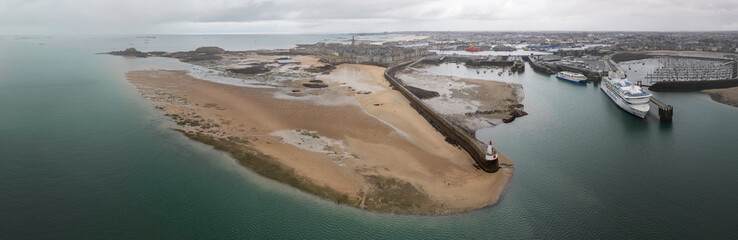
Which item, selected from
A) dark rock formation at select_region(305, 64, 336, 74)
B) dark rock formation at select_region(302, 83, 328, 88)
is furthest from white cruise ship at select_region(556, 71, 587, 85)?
dark rock formation at select_region(305, 64, 336, 74)

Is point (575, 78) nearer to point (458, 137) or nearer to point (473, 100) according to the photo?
point (473, 100)

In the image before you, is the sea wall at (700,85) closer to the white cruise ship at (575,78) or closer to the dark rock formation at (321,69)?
the white cruise ship at (575,78)

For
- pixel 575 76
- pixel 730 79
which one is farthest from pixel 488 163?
pixel 730 79

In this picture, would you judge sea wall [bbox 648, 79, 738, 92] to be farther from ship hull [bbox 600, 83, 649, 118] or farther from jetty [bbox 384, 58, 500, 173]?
jetty [bbox 384, 58, 500, 173]

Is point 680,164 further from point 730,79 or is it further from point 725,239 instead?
point 730,79

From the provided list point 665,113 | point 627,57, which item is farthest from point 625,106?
point 627,57

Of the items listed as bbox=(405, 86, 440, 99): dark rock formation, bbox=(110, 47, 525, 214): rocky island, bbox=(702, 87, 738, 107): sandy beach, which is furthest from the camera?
bbox=(405, 86, 440, 99): dark rock formation
